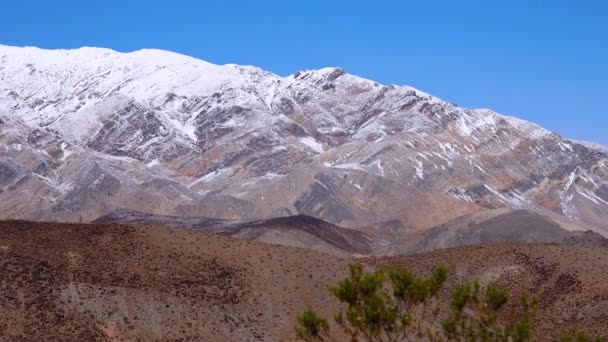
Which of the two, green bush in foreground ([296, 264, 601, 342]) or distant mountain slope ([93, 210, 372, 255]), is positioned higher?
distant mountain slope ([93, 210, 372, 255])

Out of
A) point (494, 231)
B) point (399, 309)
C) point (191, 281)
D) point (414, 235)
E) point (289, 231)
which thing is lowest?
point (191, 281)

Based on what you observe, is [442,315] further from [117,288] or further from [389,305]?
[389,305]

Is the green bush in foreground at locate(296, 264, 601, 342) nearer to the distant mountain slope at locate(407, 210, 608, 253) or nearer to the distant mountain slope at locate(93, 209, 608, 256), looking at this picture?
the distant mountain slope at locate(93, 209, 608, 256)

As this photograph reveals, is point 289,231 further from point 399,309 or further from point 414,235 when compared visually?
point 399,309

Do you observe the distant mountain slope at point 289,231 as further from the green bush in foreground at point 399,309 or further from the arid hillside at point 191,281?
the green bush in foreground at point 399,309

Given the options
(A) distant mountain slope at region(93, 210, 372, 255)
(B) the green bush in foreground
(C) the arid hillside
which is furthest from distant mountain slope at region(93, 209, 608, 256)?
(B) the green bush in foreground

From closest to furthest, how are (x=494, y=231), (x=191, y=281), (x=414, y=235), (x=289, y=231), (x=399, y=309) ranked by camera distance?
(x=399, y=309)
(x=191, y=281)
(x=289, y=231)
(x=494, y=231)
(x=414, y=235)

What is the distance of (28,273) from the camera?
1774 inches

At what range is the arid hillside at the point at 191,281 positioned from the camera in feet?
141

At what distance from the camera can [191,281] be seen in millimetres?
47688

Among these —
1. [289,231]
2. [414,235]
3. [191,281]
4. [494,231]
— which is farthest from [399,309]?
[414,235]

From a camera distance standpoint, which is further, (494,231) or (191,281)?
(494,231)

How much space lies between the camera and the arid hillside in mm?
42941

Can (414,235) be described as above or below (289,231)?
above
